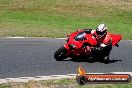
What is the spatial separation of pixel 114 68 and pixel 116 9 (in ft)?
81.9

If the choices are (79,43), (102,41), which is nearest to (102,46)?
(102,41)

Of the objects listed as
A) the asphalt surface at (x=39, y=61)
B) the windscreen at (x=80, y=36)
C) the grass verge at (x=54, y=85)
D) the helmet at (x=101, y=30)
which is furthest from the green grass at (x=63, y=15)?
the grass verge at (x=54, y=85)

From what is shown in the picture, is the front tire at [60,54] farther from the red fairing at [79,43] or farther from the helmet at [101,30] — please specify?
the helmet at [101,30]

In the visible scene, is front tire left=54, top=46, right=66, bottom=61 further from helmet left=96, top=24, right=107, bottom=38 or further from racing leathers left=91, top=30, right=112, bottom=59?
helmet left=96, top=24, right=107, bottom=38

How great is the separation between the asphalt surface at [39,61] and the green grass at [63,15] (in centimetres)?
547

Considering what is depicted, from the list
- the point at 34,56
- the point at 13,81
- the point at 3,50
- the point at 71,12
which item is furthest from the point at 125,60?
the point at 71,12

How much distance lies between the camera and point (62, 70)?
46.0 ft

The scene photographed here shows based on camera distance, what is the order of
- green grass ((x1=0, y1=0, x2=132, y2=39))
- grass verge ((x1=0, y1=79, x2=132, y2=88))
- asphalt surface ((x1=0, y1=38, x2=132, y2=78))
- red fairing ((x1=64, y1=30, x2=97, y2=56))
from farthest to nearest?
green grass ((x1=0, y1=0, x2=132, y2=39)) → red fairing ((x1=64, y1=30, x2=97, y2=56)) → asphalt surface ((x1=0, y1=38, x2=132, y2=78)) → grass verge ((x1=0, y1=79, x2=132, y2=88))

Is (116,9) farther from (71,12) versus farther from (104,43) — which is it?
(104,43)

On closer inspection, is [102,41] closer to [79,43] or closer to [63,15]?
[79,43]

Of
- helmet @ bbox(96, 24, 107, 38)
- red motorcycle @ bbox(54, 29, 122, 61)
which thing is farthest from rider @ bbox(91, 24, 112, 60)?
red motorcycle @ bbox(54, 29, 122, 61)

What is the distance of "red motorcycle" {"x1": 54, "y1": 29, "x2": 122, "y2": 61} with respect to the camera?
15.5 m

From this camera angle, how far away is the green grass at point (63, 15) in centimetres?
2669

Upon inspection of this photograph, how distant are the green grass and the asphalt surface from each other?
5465 millimetres
